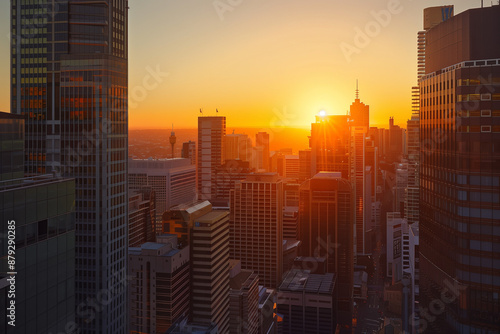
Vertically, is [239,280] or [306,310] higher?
[239,280]

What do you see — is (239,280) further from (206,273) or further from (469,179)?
(469,179)

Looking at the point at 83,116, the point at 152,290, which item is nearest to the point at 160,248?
the point at 152,290

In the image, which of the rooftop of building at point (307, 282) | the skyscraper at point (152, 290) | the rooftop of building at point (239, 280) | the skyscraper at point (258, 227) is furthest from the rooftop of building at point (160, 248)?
the skyscraper at point (258, 227)

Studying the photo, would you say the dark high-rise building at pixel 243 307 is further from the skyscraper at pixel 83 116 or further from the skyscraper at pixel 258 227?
the skyscraper at pixel 83 116

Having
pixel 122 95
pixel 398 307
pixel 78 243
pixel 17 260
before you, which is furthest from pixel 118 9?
pixel 398 307

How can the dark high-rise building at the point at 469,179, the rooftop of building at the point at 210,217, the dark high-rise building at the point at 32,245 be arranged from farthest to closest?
the rooftop of building at the point at 210,217 → the dark high-rise building at the point at 469,179 → the dark high-rise building at the point at 32,245
